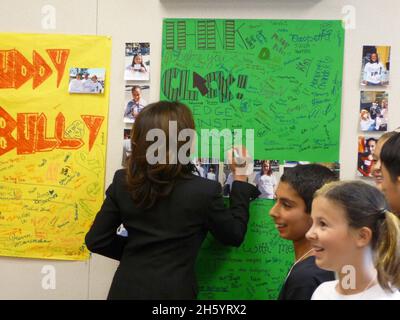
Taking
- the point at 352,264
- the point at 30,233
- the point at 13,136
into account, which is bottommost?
the point at 30,233

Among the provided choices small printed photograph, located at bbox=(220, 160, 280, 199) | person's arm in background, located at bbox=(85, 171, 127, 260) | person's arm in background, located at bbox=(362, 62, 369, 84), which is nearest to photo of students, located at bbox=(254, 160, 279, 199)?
small printed photograph, located at bbox=(220, 160, 280, 199)

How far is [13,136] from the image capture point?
80.4 inches

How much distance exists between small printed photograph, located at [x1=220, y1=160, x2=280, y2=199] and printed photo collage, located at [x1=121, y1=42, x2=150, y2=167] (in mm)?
525

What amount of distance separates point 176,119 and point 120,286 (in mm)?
642

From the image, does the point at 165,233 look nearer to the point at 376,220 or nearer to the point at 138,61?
the point at 376,220

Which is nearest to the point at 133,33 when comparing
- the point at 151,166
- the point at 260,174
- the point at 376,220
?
the point at 151,166

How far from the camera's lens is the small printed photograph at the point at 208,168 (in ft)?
6.47

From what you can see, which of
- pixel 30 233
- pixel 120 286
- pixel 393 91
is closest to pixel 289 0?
pixel 393 91

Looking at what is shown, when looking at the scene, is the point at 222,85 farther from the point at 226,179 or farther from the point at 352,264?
the point at 352,264

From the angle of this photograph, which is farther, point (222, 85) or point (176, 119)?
point (222, 85)

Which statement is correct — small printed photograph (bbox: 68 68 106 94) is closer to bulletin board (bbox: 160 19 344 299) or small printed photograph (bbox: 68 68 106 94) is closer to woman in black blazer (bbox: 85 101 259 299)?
bulletin board (bbox: 160 19 344 299)

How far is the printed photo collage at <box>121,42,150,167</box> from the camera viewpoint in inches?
78.0

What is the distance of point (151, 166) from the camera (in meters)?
1.55
